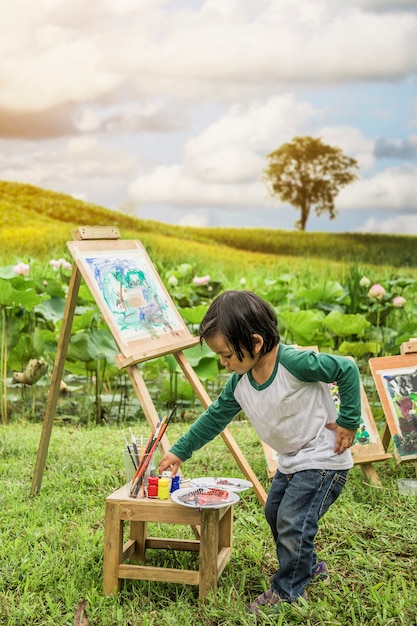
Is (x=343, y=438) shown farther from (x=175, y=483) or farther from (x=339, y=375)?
(x=175, y=483)

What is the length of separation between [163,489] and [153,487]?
0.17 feet

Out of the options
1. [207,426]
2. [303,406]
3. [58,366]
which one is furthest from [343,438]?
[58,366]

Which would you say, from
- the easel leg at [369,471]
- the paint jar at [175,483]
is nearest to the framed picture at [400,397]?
the easel leg at [369,471]

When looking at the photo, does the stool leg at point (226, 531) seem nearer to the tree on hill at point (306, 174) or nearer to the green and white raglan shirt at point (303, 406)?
the green and white raglan shirt at point (303, 406)

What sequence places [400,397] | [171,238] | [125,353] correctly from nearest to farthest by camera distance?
1. [125,353]
2. [400,397]
3. [171,238]

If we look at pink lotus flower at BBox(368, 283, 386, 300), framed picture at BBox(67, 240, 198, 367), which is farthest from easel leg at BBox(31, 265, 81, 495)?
pink lotus flower at BBox(368, 283, 386, 300)

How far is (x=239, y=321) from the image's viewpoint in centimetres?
249

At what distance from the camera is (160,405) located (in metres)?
6.00

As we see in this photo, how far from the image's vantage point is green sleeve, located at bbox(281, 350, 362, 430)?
99.6 inches

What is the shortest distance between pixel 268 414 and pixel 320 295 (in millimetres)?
4146

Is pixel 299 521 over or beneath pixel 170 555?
over

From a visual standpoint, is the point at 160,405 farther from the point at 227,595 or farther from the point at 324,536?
the point at 227,595

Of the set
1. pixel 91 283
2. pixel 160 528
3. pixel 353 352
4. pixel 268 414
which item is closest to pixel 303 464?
pixel 268 414

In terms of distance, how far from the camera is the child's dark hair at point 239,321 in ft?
8.18
